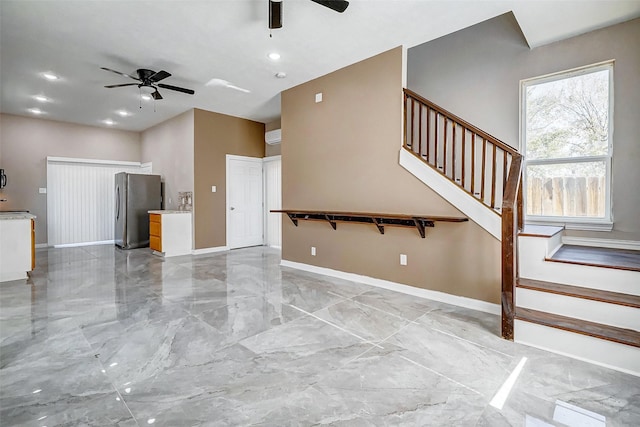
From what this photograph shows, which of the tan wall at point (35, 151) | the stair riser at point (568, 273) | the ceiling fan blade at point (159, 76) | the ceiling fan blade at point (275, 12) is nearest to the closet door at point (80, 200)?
the tan wall at point (35, 151)

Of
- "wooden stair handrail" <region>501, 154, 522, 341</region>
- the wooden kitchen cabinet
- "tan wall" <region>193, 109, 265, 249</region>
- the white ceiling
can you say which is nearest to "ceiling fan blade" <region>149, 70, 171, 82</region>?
the white ceiling

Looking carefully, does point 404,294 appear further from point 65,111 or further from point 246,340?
point 65,111

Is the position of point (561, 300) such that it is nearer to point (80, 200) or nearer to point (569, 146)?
point (569, 146)

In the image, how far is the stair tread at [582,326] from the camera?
2.08 m

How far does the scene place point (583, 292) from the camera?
8.05ft

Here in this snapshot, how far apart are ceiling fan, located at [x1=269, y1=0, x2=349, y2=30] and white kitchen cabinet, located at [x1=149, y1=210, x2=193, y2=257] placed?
457 centimetres

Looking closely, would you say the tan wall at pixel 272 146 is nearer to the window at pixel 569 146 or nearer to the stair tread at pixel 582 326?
the window at pixel 569 146

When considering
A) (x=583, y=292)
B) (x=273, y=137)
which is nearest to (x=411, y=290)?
(x=583, y=292)

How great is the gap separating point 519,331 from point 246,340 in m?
2.16

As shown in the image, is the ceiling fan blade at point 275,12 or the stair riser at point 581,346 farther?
the ceiling fan blade at point 275,12

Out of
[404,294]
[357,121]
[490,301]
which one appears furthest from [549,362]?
[357,121]

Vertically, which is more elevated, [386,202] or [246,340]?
[386,202]

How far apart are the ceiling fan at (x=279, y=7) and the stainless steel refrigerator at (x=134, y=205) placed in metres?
5.62

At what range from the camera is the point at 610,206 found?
3.37m
